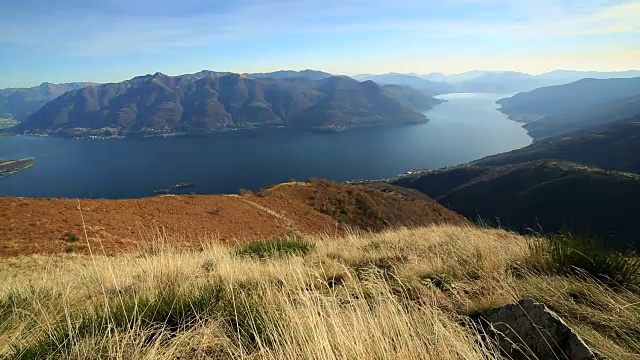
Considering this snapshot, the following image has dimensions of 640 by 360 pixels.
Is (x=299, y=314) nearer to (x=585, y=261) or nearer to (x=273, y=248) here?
(x=585, y=261)

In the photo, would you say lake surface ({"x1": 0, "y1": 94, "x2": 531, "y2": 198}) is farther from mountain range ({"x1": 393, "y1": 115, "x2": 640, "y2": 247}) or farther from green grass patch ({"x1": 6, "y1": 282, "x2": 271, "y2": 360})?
green grass patch ({"x1": 6, "y1": 282, "x2": 271, "y2": 360})

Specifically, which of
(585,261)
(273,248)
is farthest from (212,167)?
(585,261)

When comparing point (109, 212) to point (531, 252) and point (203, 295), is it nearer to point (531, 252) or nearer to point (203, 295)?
point (203, 295)

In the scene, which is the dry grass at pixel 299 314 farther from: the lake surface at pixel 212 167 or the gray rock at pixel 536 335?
the lake surface at pixel 212 167

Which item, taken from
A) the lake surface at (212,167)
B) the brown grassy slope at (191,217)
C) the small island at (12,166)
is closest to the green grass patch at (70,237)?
the brown grassy slope at (191,217)

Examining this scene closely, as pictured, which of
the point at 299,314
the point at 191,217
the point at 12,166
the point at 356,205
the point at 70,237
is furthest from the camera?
the point at 12,166

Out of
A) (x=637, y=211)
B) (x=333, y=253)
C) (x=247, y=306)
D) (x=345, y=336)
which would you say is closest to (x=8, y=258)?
(x=333, y=253)

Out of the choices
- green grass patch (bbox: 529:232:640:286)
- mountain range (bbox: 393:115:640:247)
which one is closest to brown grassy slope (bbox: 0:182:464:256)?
green grass patch (bbox: 529:232:640:286)
